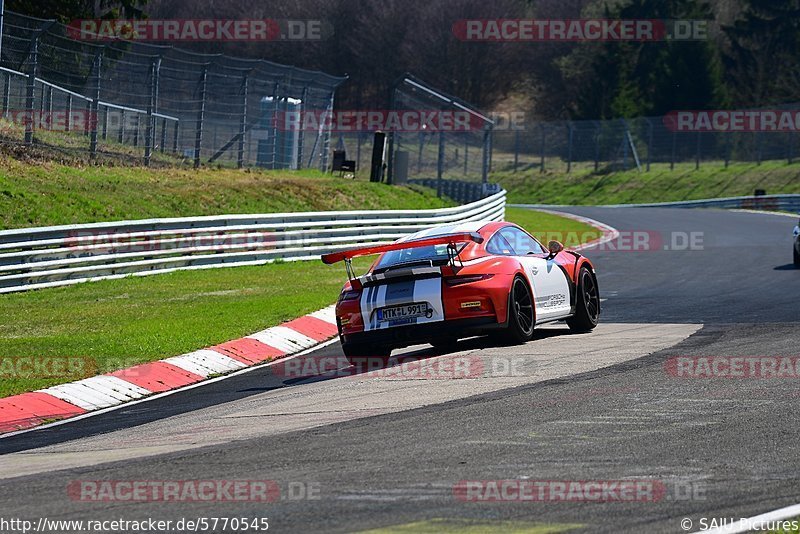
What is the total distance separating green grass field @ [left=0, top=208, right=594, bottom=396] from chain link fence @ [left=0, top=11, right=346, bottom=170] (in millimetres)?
5048

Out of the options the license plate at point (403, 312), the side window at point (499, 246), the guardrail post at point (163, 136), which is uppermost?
the guardrail post at point (163, 136)

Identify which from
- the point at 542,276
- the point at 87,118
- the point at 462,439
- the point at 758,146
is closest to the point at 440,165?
the point at 87,118

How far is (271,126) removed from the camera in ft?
97.6

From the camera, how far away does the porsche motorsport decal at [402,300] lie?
11070 millimetres

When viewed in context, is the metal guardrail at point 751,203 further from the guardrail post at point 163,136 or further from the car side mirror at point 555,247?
the car side mirror at point 555,247

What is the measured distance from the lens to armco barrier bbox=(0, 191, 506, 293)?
18031 mm

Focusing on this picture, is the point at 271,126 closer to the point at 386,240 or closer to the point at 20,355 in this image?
the point at 386,240

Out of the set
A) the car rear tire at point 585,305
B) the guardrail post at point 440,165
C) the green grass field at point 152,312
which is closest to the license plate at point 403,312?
the car rear tire at point 585,305

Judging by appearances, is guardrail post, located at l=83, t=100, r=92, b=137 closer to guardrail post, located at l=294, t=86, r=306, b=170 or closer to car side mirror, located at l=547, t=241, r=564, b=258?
guardrail post, located at l=294, t=86, r=306, b=170

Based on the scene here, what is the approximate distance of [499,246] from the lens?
11984 mm

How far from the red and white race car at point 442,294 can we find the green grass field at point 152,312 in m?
2.24

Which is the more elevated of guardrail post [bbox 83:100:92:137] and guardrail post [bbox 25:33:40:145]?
guardrail post [bbox 25:33:40:145]

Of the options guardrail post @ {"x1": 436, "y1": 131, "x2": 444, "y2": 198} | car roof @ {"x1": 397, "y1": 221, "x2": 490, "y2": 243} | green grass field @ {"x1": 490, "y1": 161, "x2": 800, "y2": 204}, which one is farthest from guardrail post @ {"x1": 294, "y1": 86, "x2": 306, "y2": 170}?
green grass field @ {"x1": 490, "y1": 161, "x2": 800, "y2": 204}

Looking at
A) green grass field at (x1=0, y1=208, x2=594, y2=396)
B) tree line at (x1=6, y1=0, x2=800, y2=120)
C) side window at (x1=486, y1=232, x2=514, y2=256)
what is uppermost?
tree line at (x1=6, y1=0, x2=800, y2=120)
